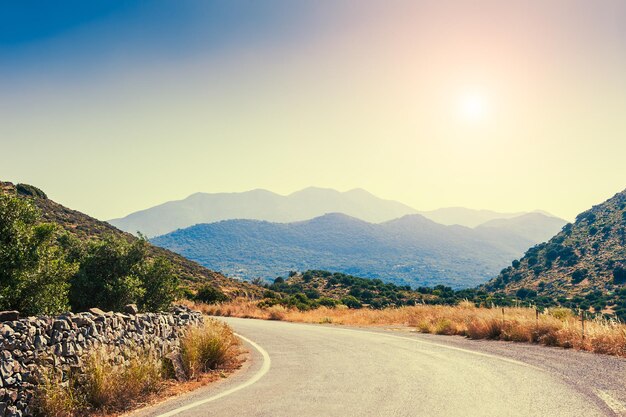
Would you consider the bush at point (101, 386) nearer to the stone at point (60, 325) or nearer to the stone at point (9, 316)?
the stone at point (60, 325)

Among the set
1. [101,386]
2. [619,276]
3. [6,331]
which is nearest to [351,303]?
[619,276]

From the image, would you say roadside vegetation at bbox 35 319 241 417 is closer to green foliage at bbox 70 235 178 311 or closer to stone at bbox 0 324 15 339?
stone at bbox 0 324 15 339

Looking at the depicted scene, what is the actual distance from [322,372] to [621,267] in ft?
190

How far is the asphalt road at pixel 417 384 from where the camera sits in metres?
7.49

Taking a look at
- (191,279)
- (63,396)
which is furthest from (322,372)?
(191,279)

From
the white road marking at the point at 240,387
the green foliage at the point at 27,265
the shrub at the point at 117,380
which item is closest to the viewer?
the white road marking at the point at 240,387

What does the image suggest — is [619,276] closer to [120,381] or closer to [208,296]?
[208,296]

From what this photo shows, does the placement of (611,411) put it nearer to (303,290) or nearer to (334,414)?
(334,414)

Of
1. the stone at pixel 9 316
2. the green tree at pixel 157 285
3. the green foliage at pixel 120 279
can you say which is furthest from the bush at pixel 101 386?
the green tree at pixel 157 285

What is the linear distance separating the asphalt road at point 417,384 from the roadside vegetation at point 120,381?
59cm

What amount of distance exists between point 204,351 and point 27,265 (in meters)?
4.63

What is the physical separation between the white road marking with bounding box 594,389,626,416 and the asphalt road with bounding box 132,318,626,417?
0.05 feet

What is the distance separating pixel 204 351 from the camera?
1166 centimetres

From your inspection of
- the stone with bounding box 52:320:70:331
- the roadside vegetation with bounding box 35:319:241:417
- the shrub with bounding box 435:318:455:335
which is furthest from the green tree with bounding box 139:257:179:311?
the shrub with bounding box 435:318:455:335
